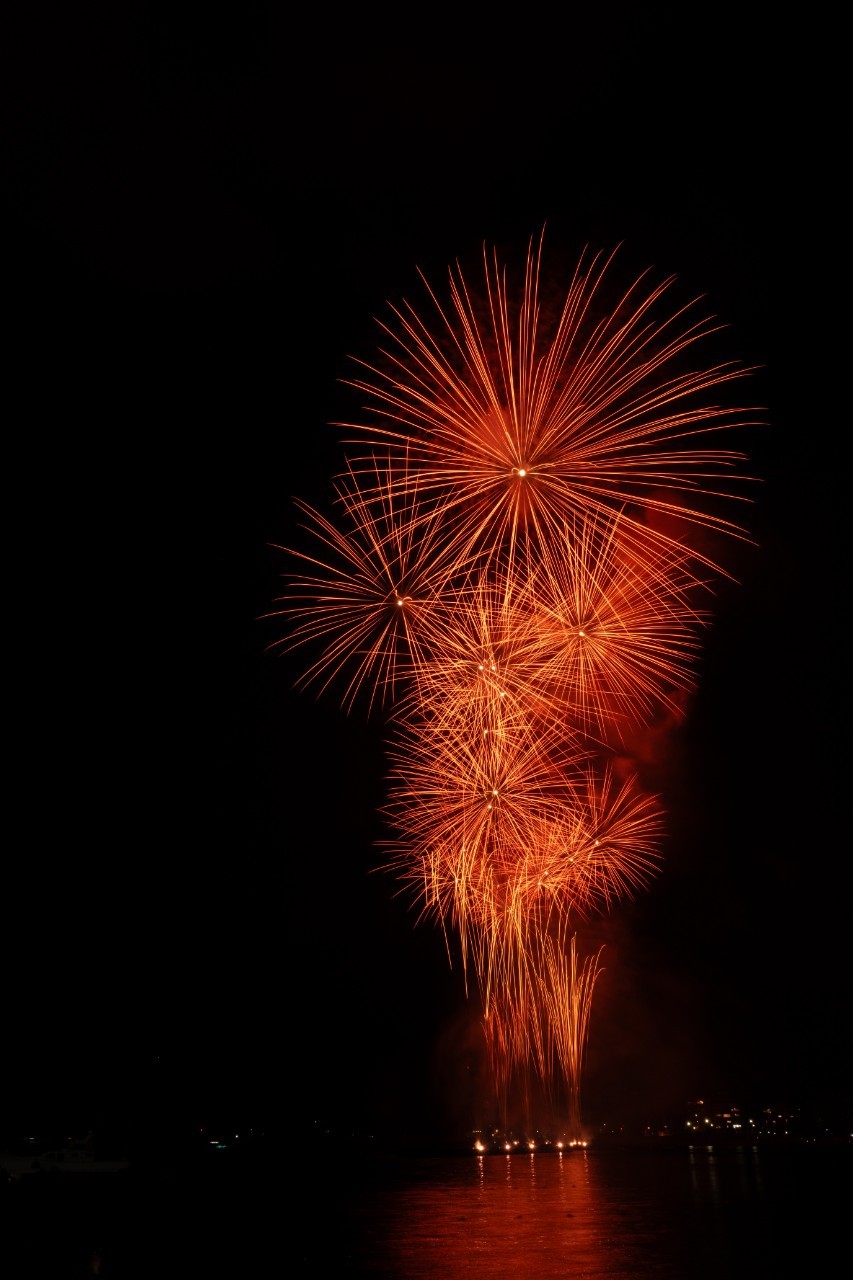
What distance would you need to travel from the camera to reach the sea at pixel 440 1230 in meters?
14.4

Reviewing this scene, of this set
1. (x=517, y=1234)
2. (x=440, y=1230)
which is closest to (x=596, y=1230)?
(x=517, y=1234)

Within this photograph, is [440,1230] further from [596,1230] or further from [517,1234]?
[596,1230]

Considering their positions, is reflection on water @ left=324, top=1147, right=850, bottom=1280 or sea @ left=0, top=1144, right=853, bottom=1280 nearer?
reflection on water @ left=324, top=1147, right=850, bottom=1280

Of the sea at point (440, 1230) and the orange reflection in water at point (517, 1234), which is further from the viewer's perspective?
the sea at point (440, 1230)

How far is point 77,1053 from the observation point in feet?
178

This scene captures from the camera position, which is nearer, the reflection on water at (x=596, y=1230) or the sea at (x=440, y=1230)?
the reflection on water at (x=596, y=1230)

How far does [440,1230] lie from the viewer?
2059 centimetres

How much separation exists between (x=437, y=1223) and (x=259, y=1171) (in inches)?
1397

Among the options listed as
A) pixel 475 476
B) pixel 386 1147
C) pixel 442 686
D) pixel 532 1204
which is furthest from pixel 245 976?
pixel 475 476

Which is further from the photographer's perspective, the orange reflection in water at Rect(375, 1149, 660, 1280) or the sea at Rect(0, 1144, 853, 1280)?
the sea at Rect(0, 1144, 853, 1280)

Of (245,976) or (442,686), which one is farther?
(245,976)

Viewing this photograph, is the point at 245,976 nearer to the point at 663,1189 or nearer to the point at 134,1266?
the point at 663,1189

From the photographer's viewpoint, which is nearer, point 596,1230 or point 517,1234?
point 517,1234

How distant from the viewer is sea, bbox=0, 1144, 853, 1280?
14438 mm
